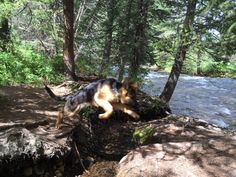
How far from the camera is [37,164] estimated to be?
19.3ft

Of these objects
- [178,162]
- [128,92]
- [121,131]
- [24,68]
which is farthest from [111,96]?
[24,68]

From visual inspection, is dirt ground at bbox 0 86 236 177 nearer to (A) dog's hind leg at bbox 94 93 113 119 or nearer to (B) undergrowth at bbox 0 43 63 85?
(A) dog's hind leg at bbox 94 93 113 119

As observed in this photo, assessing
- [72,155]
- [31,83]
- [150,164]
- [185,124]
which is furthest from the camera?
[31,83]

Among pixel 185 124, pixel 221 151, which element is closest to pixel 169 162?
pixel 221 151

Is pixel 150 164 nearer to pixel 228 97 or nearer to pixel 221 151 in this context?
pixel 221 151

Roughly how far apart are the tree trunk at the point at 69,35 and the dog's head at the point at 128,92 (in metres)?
7.40

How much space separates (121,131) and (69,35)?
492 cm

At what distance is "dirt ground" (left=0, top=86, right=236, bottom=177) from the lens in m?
5.57

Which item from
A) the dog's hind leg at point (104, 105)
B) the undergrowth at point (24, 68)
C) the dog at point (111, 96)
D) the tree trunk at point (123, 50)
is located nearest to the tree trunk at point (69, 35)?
the undergrowth at point (24, 68)

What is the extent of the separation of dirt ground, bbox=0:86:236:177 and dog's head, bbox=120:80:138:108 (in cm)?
126

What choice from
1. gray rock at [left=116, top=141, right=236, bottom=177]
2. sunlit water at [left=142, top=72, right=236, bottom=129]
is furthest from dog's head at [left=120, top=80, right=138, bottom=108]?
sunlit water at [left=142, top=72, right=236, bottom=129]

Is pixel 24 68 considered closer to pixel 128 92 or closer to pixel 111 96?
pixel 111 96

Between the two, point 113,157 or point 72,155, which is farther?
point 113,157

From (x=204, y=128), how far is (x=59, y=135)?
3.34 m
